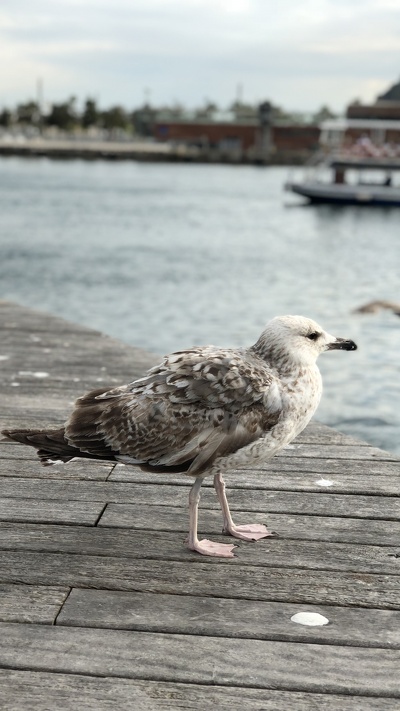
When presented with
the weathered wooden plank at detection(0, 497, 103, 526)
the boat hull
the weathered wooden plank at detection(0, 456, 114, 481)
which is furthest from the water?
the weathered wooden plank at detection(0, 497, 103, 526)

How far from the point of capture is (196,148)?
133625 millimetres

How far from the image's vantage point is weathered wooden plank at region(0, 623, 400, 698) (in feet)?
9.28

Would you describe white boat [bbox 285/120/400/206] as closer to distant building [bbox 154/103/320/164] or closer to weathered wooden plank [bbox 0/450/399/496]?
weathered wooden plank [bbox 0/450/399/496]

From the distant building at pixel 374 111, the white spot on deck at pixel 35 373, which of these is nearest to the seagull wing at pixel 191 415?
the white spot on deck at pixel 35 373

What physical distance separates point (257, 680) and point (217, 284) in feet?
84.9

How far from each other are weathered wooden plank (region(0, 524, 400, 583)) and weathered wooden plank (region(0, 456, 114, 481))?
696 millimetres

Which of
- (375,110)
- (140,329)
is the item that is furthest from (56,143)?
(140,329)

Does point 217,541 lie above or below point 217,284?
above

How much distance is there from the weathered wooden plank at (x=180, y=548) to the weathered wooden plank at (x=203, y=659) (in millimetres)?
620

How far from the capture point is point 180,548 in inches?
150

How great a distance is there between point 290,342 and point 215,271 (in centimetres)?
2821

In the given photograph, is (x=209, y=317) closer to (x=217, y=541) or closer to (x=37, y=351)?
(x=37, y=351)

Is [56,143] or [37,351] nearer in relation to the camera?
[37,351]

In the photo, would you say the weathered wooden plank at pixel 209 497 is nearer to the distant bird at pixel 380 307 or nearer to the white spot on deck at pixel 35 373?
the white spot on deck at pixel 35 373
